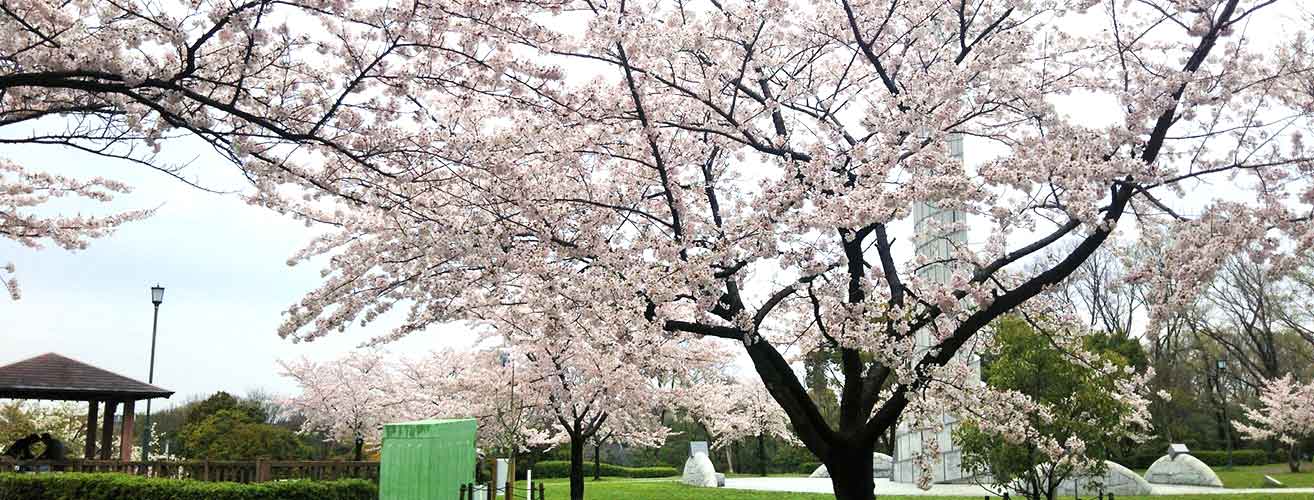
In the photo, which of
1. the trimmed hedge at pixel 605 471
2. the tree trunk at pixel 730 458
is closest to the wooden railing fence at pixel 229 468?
the trimmed hedge at pixel 605 471

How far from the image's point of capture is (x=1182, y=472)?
2072 centimetres

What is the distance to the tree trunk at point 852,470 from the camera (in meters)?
7.80

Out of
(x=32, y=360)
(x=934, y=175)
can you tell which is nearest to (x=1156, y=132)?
(x=934, y=175)

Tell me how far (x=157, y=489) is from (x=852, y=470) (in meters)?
7.93

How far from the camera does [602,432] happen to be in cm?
2536

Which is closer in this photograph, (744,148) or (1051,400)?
(744,148)

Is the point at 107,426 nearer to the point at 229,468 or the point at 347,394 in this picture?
the point at 229,468

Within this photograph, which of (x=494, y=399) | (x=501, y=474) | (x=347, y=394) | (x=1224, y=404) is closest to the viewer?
(x=501, y=474)

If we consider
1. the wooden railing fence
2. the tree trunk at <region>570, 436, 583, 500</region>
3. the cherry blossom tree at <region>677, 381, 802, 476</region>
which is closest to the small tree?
the tree trunk at <region>570, 436, 583, 500</region>

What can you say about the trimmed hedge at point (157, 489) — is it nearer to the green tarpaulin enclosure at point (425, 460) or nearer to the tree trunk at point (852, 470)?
the green tarpaulin enclosure at point (425, 460)

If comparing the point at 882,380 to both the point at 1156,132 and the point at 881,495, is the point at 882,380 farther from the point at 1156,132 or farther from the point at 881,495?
the point at 881,495

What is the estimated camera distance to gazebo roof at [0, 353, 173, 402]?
13.6 metres

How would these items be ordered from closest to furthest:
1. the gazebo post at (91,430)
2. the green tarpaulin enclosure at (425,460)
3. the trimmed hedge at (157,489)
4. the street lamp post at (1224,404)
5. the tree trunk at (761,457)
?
the green tarpaulin enclosure at (425,460), the trimmed hedge at (157,489), the gazebo post at (91,430), the street lamp post at (1224,404), the tree trunk at (761,457)

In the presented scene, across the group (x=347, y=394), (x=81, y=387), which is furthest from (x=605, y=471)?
(x=81, y=387)
